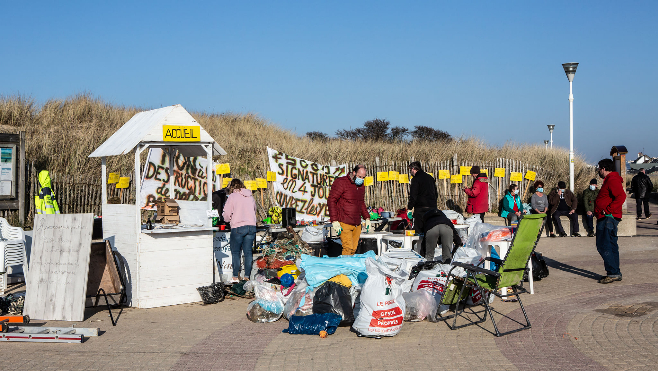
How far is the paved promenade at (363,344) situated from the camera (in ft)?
19.0

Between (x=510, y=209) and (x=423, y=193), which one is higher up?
(x=423, y=193)

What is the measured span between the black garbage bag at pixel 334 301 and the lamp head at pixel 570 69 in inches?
548

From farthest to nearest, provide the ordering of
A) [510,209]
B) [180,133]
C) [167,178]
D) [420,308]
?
[510,209] → [167,178] → [180,133] → [420,308]

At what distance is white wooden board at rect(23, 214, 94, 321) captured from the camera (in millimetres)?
7699

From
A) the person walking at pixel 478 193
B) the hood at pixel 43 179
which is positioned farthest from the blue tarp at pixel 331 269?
the hood at pixel 43 179

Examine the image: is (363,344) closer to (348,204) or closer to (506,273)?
(506,273)

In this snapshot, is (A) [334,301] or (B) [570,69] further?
(B) [570,69]

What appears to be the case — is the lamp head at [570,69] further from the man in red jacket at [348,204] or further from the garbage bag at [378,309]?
the garbage bag at [378,309]

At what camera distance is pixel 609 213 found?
10031mm

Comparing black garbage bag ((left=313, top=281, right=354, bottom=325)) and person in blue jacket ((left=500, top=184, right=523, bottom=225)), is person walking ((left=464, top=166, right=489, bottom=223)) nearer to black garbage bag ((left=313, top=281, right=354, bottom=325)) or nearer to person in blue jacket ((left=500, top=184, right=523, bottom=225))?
person in blue jacket ((left=500, top=184, right=523, bottom=225))

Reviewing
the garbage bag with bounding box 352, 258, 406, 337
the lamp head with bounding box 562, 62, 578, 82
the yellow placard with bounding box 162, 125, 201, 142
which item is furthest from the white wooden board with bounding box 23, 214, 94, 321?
the lamp head with bounding box 562, 62, 578, 82

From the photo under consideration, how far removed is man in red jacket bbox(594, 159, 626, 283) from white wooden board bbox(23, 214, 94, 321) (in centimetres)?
801

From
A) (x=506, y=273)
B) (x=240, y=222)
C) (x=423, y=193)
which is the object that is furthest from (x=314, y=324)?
(x=423, y=193)

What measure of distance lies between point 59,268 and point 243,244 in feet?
10.1
